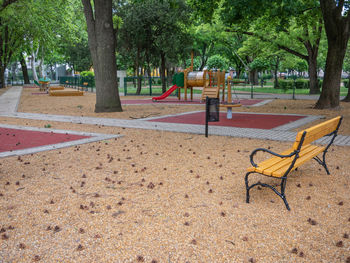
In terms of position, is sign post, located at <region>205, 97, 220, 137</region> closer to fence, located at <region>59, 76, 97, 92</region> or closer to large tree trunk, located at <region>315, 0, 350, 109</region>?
large tree trunk, located at <region>315, 0, 350, 109</region>

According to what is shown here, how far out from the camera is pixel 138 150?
283 inches

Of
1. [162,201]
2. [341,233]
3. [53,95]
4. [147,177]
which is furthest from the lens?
[53,95]

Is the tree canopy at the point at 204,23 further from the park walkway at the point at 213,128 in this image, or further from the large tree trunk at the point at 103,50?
the park walkway at the point at 213,128

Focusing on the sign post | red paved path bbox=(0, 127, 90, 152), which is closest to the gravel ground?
red paved path bbox=(0, 127, 90, 152)

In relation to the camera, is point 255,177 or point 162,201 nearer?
point 162,201

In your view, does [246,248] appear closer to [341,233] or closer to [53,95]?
[341,233]

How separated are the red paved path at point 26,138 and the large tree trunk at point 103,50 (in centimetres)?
480

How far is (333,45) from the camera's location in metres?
14.0

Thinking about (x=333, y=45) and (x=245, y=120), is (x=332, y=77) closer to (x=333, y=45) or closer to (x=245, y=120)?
(x=333, y=45)

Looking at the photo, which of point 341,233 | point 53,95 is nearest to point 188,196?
point 341,233

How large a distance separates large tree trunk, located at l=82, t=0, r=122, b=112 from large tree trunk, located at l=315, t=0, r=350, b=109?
879cm

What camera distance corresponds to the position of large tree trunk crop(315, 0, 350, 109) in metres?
13.6

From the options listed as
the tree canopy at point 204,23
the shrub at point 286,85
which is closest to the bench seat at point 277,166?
the tree canopy at point 204,23

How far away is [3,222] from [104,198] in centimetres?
120
